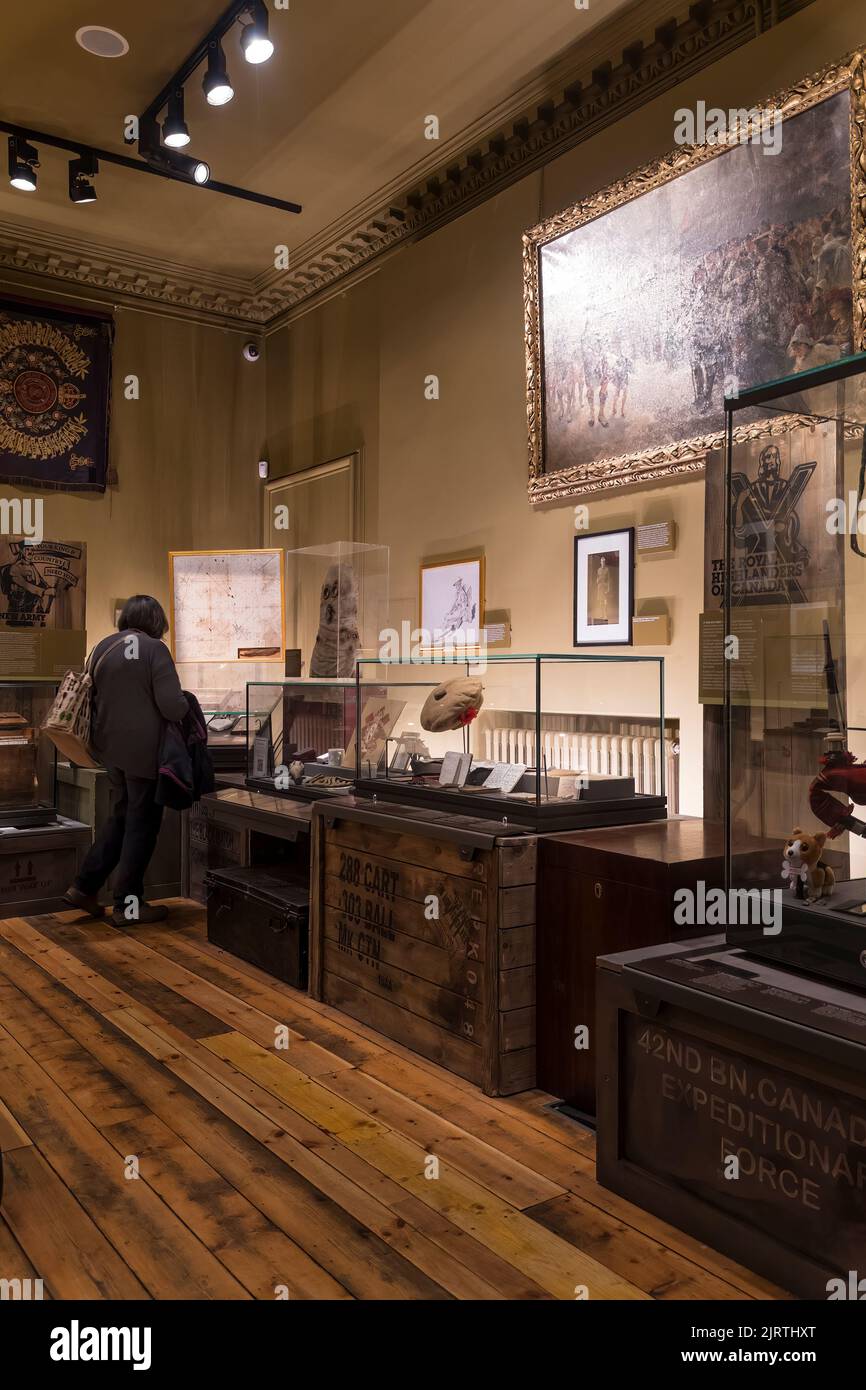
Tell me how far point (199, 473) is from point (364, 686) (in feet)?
14.9

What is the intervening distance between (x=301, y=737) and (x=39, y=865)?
1771 mm

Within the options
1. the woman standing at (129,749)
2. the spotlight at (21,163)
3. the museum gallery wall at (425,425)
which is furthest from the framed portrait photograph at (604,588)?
the spotlight at (21,163)

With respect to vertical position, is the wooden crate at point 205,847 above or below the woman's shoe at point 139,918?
above

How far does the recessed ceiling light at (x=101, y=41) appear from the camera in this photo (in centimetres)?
484

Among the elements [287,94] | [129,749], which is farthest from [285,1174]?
[287,94]

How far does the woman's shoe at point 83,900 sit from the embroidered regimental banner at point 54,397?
3289 millimetres

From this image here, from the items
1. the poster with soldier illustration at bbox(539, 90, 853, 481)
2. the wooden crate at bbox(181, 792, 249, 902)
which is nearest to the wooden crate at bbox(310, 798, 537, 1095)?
the wooden crate at bbox(181, 792, 249, 902)

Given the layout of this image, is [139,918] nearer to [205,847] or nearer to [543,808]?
[205,847]

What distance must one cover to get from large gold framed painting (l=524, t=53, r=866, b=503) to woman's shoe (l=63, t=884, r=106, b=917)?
3074mm

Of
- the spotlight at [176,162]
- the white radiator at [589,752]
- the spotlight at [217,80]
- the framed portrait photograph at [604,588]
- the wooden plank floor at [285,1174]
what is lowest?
the wooden plank floor at [285,1174]

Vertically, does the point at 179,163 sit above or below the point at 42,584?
above

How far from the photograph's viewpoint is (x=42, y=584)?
6.74 m

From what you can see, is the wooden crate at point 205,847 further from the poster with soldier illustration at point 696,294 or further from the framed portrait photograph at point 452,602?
the poster with soldier illustration at point 696,294
